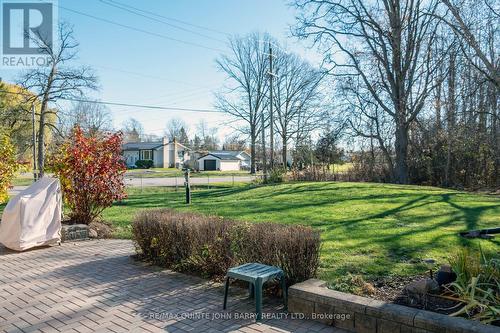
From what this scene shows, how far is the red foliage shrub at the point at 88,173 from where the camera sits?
8.23 m

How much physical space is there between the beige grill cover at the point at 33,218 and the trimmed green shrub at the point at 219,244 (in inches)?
89.8

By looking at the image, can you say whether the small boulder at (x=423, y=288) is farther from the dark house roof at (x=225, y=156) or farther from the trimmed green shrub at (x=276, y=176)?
the dark house roof at (x=225, y=156)

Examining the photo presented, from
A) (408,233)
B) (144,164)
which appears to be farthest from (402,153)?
(144,164)

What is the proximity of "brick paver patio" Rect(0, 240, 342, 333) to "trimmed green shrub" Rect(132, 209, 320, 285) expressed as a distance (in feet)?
0.85

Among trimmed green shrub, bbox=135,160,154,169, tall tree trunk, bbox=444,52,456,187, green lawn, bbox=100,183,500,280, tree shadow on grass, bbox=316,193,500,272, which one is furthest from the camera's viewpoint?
trimmed green shrub, bbox=135,160,154,169

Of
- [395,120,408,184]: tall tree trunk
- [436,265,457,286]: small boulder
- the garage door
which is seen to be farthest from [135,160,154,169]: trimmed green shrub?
[436,265,457,286]: small boulder

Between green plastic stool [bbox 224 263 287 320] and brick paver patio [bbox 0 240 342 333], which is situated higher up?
green plastic stool [bbox 224 263 287 320]

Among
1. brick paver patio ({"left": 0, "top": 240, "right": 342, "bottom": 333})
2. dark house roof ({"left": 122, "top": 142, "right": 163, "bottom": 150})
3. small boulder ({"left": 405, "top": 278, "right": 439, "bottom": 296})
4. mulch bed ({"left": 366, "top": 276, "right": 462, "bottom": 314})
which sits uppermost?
dark house roof ({"left": 122, "top": 142, "right": 163, "bottom": 150})

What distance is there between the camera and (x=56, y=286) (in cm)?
490

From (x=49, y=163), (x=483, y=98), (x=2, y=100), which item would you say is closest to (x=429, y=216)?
(x=49, y=163)

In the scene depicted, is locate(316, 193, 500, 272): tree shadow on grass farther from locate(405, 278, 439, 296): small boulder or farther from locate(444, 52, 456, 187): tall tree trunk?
locate(444, 52, 456, 187): tall tree trunk

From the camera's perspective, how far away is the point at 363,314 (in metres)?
3.32

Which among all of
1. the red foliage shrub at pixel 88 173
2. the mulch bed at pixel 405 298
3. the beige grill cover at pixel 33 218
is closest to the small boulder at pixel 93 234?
the red foliage shrub at pixel 88 173

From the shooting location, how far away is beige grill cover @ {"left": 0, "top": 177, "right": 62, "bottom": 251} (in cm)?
680
